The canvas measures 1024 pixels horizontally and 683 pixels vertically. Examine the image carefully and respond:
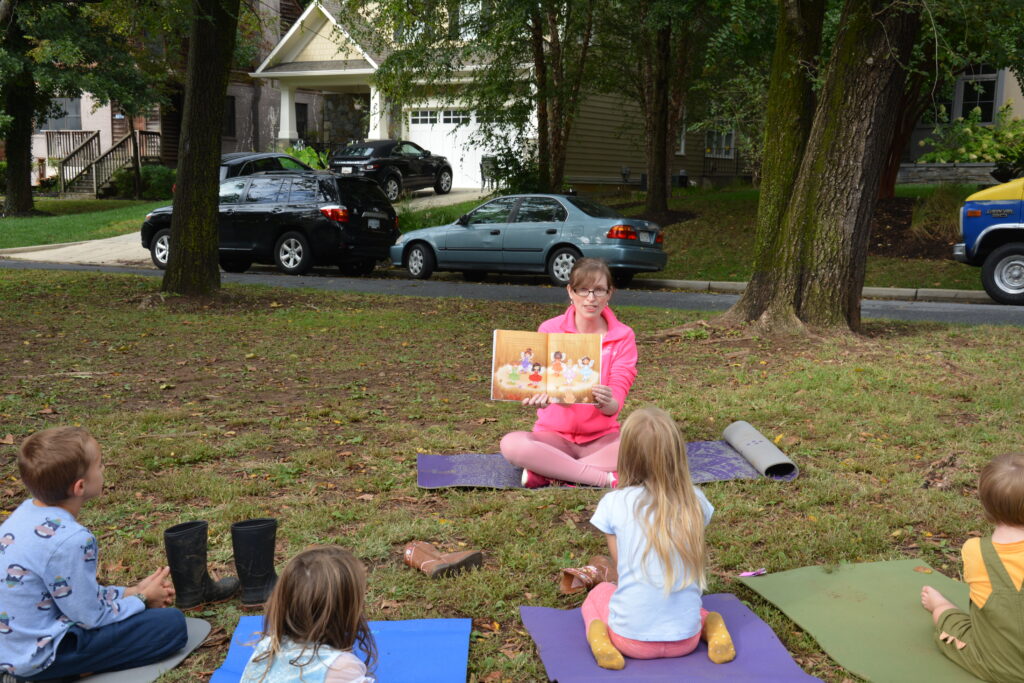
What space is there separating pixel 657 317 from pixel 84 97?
102 feet

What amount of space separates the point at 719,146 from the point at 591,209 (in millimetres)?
23849

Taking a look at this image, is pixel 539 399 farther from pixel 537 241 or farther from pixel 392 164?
pixel 392 164

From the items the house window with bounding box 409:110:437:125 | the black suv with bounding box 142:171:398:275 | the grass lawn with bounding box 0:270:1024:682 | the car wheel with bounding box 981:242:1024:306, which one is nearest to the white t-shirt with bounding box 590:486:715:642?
the grass lawn with bounding box 0:270:1024:682

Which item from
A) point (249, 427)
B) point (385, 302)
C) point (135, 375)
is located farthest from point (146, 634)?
point (385, 302)

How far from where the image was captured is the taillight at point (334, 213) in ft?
54.9

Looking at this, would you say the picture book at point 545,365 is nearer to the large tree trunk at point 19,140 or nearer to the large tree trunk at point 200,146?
the large tree trunk at point 200,146

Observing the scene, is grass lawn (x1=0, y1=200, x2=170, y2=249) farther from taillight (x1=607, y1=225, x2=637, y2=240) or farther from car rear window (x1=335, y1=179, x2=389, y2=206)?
taillight (x1=607, y1=225, x2=637, y2=240)

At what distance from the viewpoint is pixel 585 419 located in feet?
18.0

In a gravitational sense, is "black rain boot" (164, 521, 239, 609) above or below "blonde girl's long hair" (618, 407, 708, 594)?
below

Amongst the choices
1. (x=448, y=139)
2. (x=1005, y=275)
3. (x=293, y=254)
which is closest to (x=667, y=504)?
(x=1005, y=275)

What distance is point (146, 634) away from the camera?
134 inches

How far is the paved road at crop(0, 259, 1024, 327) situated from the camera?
12.3m

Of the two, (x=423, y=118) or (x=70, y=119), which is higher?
(x=70, y=119)

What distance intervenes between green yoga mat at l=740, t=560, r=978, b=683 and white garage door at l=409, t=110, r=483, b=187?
2826 centimetres
